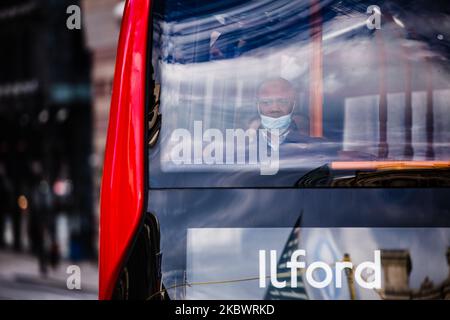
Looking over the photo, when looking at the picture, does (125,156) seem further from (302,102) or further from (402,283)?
(402,283)

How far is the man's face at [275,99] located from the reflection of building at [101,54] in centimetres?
1005

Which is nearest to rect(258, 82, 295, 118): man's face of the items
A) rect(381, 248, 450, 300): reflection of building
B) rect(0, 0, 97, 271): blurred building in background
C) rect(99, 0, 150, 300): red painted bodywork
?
rect(99, 0, 150, 300): red painted bodywork

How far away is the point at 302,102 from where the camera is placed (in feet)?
11.4

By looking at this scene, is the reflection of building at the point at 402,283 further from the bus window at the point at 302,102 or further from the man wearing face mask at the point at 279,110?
the man wearing face mask at the point at 279,110

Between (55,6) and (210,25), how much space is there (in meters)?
12.7

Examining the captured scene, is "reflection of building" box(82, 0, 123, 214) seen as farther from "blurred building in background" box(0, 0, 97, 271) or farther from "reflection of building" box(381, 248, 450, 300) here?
"reflection of building" box(381, 248, 450, 300)

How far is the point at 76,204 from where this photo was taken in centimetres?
1494

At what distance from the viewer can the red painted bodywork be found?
11.6ft

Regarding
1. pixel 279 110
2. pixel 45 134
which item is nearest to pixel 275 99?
pixel 279 110

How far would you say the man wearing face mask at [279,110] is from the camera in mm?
3475

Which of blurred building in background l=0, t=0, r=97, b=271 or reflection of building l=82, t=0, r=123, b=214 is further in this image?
blurred building in background l=0, t=0, r=97, b=271

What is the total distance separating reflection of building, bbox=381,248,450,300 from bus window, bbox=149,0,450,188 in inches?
13.4
